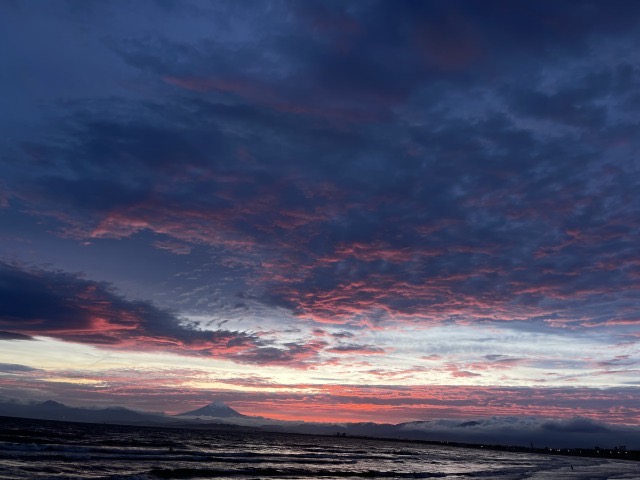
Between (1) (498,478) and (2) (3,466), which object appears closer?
(2) (3,466)

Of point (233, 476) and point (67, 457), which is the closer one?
point (233, 476)

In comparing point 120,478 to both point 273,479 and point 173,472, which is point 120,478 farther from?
point 273,479

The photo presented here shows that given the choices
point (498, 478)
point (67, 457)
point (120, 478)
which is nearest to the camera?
point (120, 478)

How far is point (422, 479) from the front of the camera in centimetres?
5925

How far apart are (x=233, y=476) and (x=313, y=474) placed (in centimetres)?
1257

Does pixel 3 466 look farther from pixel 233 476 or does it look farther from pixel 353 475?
pixel 353 475

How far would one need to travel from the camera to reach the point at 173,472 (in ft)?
166

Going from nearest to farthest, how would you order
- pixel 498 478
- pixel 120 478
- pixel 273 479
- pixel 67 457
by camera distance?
pixel 120 478 < pixel 273 479 < pixel 67 457 < pixel 498 478

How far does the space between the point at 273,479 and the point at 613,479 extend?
160 ft

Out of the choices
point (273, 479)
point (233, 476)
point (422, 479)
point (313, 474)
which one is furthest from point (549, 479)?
point (233, 476)

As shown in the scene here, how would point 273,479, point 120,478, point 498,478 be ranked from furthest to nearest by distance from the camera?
1. point 498,478
2. point 273,479
3. point 120,478

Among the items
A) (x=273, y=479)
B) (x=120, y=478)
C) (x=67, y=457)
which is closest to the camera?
(x=120, y=478)

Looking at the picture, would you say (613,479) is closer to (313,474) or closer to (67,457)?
(313,474)

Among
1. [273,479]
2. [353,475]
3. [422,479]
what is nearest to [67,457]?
[273,479]
